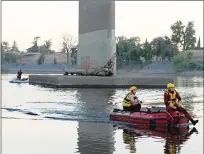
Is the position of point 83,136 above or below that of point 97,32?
below

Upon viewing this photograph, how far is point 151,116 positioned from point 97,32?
82.1 ft

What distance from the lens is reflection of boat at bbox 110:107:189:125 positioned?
51.0 feet

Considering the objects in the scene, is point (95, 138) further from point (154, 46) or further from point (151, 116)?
point (154, 46)

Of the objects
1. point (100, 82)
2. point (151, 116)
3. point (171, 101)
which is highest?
point (171, 101)

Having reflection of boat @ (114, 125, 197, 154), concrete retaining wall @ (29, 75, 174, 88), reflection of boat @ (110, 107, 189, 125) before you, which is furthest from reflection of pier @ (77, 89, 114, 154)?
concrete retaining wall @ (29, 75, 174, 88)

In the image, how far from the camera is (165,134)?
540 inches

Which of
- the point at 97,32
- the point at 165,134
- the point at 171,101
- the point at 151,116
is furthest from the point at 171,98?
the point at 97,32

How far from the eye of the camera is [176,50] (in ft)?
363

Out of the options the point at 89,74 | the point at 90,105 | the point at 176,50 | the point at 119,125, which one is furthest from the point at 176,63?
the point at 119,125

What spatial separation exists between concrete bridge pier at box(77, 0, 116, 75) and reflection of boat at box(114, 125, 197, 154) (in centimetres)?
2472

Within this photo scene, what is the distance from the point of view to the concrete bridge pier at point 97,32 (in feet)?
131

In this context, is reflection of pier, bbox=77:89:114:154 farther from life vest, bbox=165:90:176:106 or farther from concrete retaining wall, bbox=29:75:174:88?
concrete retaining wall, bbox=29:75:174:88

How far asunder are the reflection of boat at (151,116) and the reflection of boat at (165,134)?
1.06ft

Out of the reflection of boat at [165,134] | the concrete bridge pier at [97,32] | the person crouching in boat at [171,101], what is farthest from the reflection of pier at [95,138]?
the concrete bridge pier at [97,32]
